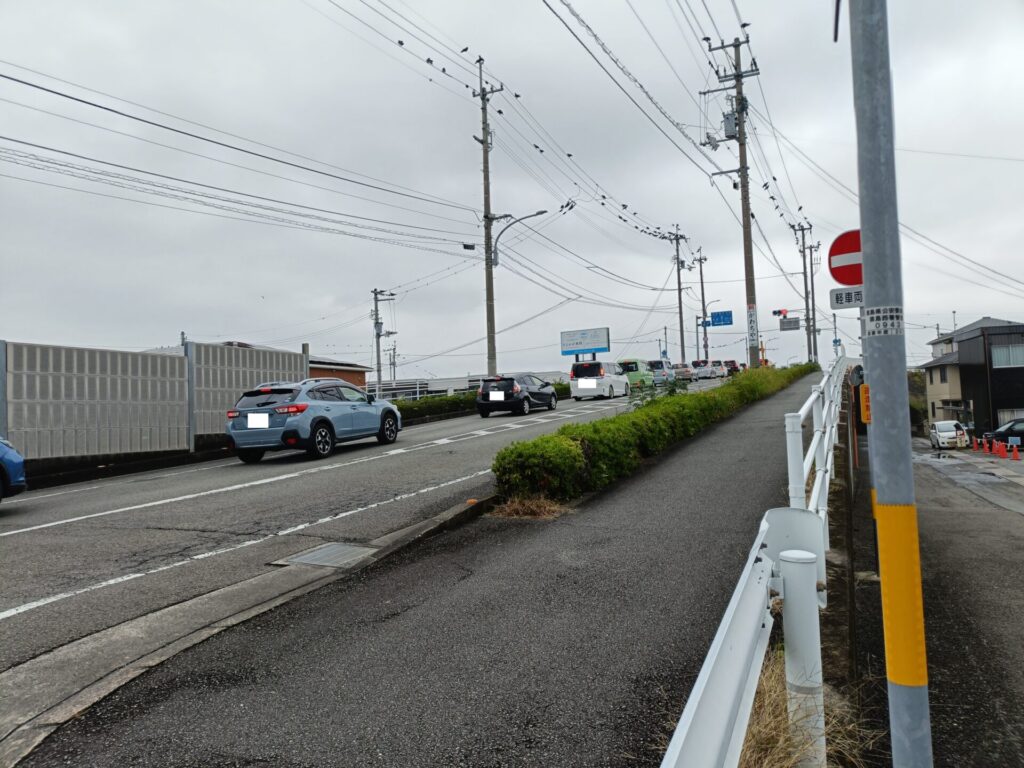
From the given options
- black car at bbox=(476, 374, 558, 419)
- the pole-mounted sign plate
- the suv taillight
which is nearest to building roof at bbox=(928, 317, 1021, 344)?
the pole-mounted sign plate

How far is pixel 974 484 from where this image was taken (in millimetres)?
18375

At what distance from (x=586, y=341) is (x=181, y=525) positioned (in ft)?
178

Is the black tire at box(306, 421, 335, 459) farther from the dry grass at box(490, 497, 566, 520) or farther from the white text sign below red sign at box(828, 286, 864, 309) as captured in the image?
the white text sign below red sign at box(828, 286, 864, 309)

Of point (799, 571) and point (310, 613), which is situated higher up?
point (799, 571)

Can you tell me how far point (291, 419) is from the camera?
42.5 feet

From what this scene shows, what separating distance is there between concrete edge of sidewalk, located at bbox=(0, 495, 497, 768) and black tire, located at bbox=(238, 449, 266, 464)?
8.28 meters

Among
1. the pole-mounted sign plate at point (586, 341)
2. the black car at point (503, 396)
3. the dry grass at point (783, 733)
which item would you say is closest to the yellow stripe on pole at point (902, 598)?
the dry grass at point (783, 733)

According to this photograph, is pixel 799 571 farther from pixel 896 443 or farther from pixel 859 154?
pixel 859 154

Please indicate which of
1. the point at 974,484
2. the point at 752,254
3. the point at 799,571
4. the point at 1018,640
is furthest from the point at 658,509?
the point at 752,254

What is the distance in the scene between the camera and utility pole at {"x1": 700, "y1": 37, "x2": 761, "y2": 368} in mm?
22703

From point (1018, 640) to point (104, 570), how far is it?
6838 mm

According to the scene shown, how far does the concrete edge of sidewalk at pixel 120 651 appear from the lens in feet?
10.8

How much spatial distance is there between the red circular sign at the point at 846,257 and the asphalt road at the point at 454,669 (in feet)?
8.38

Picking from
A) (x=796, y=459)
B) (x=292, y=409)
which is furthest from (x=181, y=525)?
(x=796, y=459)
